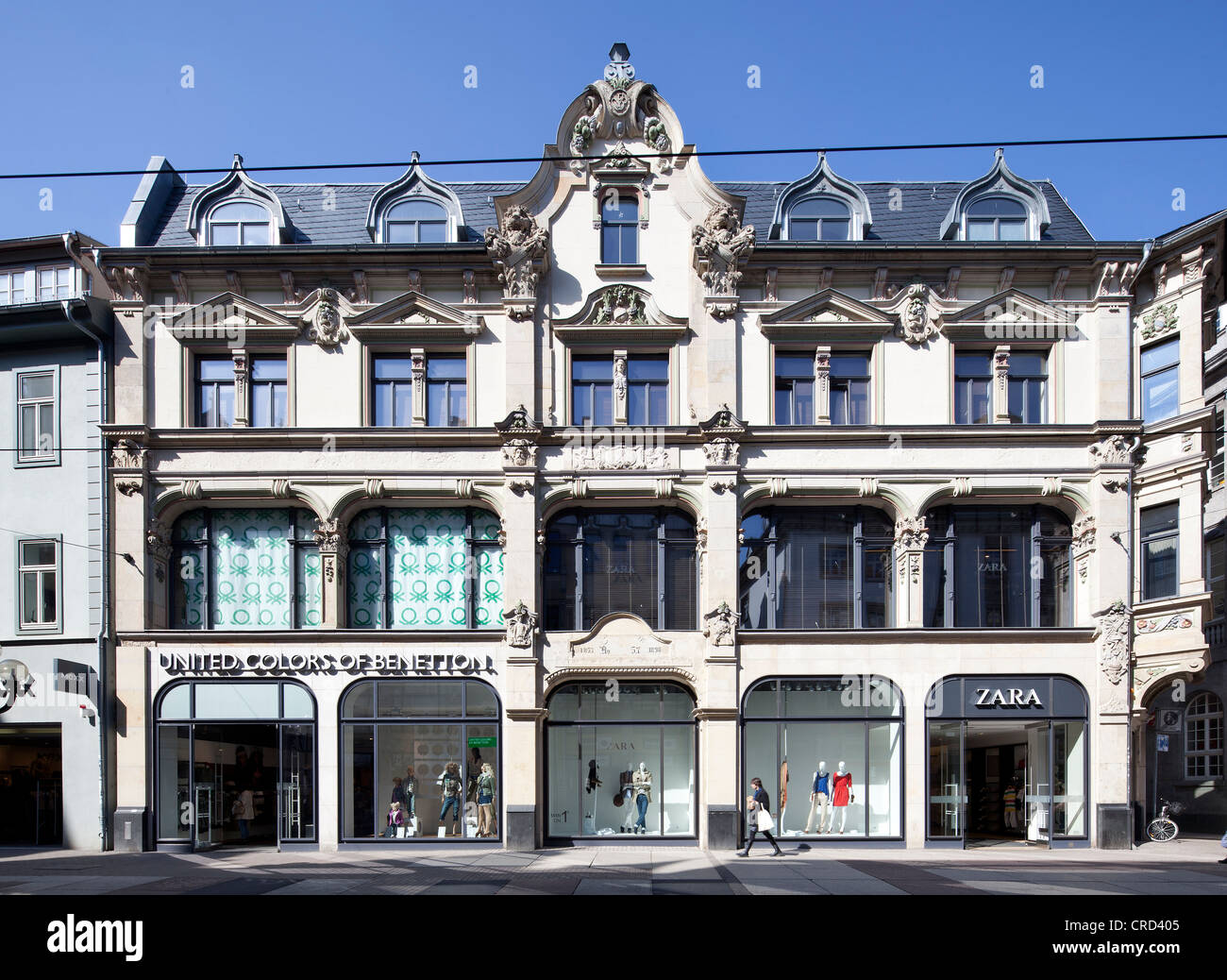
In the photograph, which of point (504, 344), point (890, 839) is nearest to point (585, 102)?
point (504, 344)

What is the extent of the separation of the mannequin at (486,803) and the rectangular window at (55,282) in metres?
15.6

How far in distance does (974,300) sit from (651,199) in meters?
8.33

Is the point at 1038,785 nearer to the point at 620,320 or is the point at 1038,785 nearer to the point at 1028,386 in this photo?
the point at 1028,386

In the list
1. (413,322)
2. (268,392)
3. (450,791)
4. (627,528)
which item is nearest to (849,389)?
(627,528)

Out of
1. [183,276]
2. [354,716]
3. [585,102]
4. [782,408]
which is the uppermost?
[585,102]

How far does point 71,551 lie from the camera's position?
22141 millimetres

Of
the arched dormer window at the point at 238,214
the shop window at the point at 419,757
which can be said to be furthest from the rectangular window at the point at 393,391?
the shop window at the point at 419,757

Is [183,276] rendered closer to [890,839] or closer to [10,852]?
→ [10,852]

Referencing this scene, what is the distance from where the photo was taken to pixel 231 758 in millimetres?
21953

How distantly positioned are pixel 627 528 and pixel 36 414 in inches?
575

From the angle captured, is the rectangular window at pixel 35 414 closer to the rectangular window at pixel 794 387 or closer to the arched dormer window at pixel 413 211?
the arched dormer window at pixel 413 211

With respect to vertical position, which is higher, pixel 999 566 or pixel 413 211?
pixel 413 211

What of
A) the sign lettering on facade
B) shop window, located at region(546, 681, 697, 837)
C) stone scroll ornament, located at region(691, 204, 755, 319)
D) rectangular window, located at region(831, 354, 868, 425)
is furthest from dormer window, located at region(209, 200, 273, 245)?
rectangular window, located at region(831, 354, 868, 425)

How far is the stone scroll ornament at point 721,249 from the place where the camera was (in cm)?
2216
